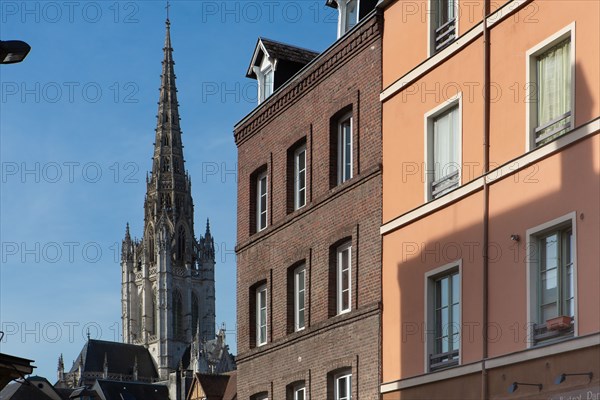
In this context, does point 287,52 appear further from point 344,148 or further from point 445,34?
point 445,34

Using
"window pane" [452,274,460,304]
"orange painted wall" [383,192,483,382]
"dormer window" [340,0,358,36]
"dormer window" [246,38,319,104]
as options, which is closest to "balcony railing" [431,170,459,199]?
"orange painted wall" [383,192,483,382]

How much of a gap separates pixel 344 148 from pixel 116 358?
166 meters

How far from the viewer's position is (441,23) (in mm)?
24266

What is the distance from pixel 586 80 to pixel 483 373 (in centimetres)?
521

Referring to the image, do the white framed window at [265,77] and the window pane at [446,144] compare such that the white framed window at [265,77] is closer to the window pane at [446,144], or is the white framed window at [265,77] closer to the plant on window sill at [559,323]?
the window pane at [446,144]

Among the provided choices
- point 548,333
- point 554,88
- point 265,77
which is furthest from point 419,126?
point 265,77

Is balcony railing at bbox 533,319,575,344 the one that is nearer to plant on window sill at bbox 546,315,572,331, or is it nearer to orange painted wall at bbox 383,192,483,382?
plant on window sill at bbox 546,315,572,331

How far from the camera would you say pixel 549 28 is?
2017 centimetres

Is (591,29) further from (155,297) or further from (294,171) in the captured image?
(155,297)

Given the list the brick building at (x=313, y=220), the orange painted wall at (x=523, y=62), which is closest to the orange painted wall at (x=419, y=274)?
the brick building at (x=313, y=220)

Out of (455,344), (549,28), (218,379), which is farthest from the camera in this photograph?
(218,379)

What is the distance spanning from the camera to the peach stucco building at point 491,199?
1891 centimetres

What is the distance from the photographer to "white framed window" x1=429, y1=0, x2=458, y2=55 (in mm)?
23688

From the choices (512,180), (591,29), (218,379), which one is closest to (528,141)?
(512,180)
